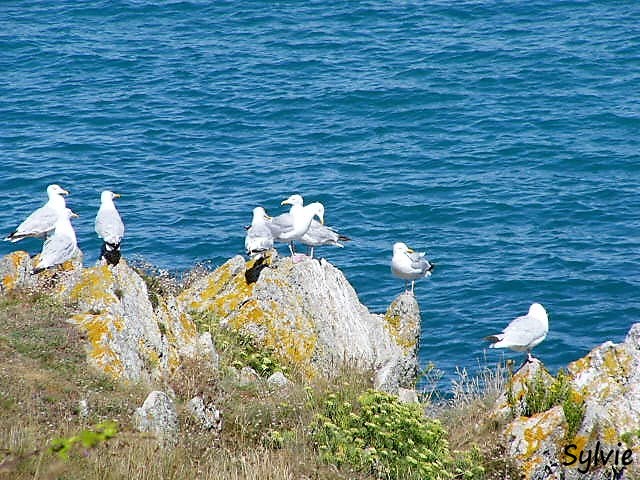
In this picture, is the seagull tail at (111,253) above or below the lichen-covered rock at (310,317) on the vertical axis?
above

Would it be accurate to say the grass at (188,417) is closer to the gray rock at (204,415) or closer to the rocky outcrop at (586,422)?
the gray rock at (204,415)

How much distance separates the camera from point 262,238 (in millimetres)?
14039

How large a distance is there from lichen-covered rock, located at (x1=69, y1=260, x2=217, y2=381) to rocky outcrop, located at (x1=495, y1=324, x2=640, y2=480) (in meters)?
3.72

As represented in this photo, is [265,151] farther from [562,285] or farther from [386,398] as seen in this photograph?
[386,398]

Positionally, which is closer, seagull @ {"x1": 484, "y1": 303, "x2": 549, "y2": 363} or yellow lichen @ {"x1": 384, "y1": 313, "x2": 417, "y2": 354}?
seagull @ {"x1": 484, "y1": 303, "x2": 549, "y2": 363}

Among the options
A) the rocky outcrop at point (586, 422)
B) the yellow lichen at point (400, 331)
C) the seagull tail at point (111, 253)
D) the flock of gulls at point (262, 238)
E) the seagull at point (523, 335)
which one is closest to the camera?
the rocky outcrop at point (586, 422)

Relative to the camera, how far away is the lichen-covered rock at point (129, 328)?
1112 cm

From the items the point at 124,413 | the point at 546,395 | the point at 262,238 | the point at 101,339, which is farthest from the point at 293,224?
the point at 124,413

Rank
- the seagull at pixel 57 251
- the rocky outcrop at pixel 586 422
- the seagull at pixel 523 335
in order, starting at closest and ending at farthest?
the rocky outcrop at pixel 586 422 < the seagull at pixel 57 251 < the seagull at pixel 523 335

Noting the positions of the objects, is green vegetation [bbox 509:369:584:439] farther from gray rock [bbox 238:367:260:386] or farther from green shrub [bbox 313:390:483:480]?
gray rock [bbox 238:367:260:386]

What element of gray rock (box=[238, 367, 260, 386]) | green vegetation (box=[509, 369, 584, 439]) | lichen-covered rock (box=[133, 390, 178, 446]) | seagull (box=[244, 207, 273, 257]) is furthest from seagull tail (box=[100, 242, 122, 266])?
green vegetation (box=[509, 369, 584, 439])

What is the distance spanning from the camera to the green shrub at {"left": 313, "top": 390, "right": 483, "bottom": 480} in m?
9.82

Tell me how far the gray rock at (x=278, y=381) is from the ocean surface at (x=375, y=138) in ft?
23.7

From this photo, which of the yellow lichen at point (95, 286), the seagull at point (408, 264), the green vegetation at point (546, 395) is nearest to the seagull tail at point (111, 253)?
the yellow lichen at point (95, 286)
